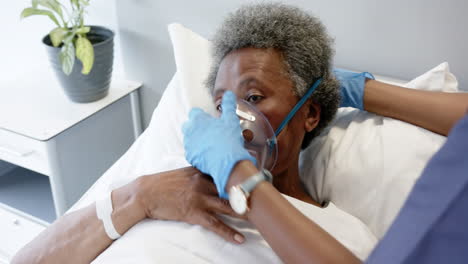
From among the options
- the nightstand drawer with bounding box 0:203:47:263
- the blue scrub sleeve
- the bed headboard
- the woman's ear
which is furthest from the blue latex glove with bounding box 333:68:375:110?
the nightstand drawer with bounding box 0:203:47:263

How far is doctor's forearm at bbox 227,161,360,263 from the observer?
0.74m

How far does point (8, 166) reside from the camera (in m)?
2.08

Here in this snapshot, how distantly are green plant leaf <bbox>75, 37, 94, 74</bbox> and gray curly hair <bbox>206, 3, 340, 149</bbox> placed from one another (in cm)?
63

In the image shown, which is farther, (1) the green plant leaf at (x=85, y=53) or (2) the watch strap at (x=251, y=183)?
(1) the green plant leaf at (x=85, y=53)

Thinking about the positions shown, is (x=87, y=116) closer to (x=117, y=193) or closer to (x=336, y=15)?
(x=117, y=193)

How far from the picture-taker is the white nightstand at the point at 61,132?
5.18 ft

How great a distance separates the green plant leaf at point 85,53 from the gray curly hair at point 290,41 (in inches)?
25.0

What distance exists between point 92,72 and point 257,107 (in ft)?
3.07

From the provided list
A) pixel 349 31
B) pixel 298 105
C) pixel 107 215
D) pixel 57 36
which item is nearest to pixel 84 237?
pixel 107 215

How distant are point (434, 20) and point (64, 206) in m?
1.52

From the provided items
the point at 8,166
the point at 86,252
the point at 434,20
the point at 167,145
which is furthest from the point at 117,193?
the point at 8,166

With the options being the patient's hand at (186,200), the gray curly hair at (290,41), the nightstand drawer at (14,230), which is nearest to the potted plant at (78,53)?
the nightstand drawer at (14,230)

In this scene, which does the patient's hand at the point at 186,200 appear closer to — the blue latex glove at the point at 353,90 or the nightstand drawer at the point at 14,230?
the blue latex glove at the point at 353,90

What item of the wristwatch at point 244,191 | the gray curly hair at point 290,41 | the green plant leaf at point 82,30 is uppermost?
the gray curly hair at point 290,41
